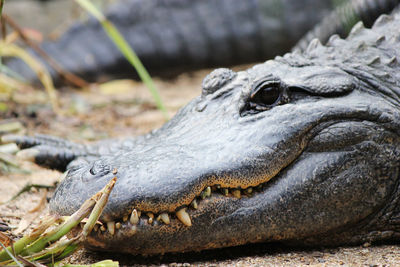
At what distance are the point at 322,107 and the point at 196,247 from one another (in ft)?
2.62

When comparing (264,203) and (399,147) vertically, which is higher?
(399,147)

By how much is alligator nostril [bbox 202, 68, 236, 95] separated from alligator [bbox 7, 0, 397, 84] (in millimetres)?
3489

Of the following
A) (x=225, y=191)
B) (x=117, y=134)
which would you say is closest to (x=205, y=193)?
(x=225, y=191)

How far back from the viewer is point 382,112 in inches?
82.4

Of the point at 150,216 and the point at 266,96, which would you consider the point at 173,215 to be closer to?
the point at 150,216

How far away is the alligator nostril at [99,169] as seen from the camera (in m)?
1.77

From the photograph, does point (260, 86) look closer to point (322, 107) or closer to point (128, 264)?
point (322, 107)

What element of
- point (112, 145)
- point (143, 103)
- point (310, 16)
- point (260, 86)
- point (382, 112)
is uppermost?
point (310, 16)

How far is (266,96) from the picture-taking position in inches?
83.0

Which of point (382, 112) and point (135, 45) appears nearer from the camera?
point (382, 112)

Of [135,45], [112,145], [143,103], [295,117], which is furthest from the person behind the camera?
[135,45]

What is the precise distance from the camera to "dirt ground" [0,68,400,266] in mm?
1891

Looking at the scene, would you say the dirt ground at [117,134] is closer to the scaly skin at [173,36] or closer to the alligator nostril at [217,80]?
the scaly skin at [173,36]

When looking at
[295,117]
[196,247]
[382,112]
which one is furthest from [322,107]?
[196,247]
